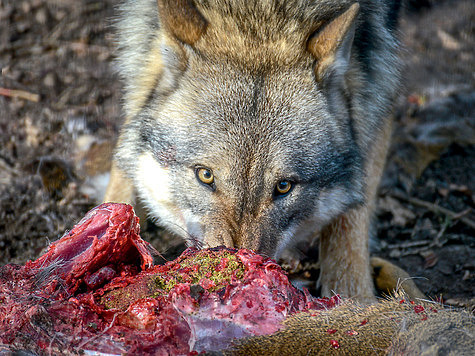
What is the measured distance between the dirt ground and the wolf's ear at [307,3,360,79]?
195 cm

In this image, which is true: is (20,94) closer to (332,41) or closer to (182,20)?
(182,20)

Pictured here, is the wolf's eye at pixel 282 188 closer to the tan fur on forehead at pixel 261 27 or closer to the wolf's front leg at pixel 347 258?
the tan fur on forehead at pixel 261 27

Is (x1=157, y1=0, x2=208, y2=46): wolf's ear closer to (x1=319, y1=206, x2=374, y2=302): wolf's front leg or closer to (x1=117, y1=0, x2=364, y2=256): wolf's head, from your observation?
(x1=117, y1=0, x2=364, y2=256): wolf's head

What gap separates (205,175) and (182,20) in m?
1.06

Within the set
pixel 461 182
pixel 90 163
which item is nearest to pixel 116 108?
pixel 90 163

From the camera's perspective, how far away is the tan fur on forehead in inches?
143

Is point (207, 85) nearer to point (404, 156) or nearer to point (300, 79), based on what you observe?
point (300, 79)

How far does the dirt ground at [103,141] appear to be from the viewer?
490 cm

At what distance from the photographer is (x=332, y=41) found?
356 centimetres

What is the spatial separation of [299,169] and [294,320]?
1.18 m

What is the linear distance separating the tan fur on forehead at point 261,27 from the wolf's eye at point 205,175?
30.8 inches

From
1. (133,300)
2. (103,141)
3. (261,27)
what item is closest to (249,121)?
(261,27)

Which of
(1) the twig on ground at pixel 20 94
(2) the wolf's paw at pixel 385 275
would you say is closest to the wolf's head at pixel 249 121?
(2) the wolf's paw at pixel 385 275

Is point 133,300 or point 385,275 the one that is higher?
point 133,300
